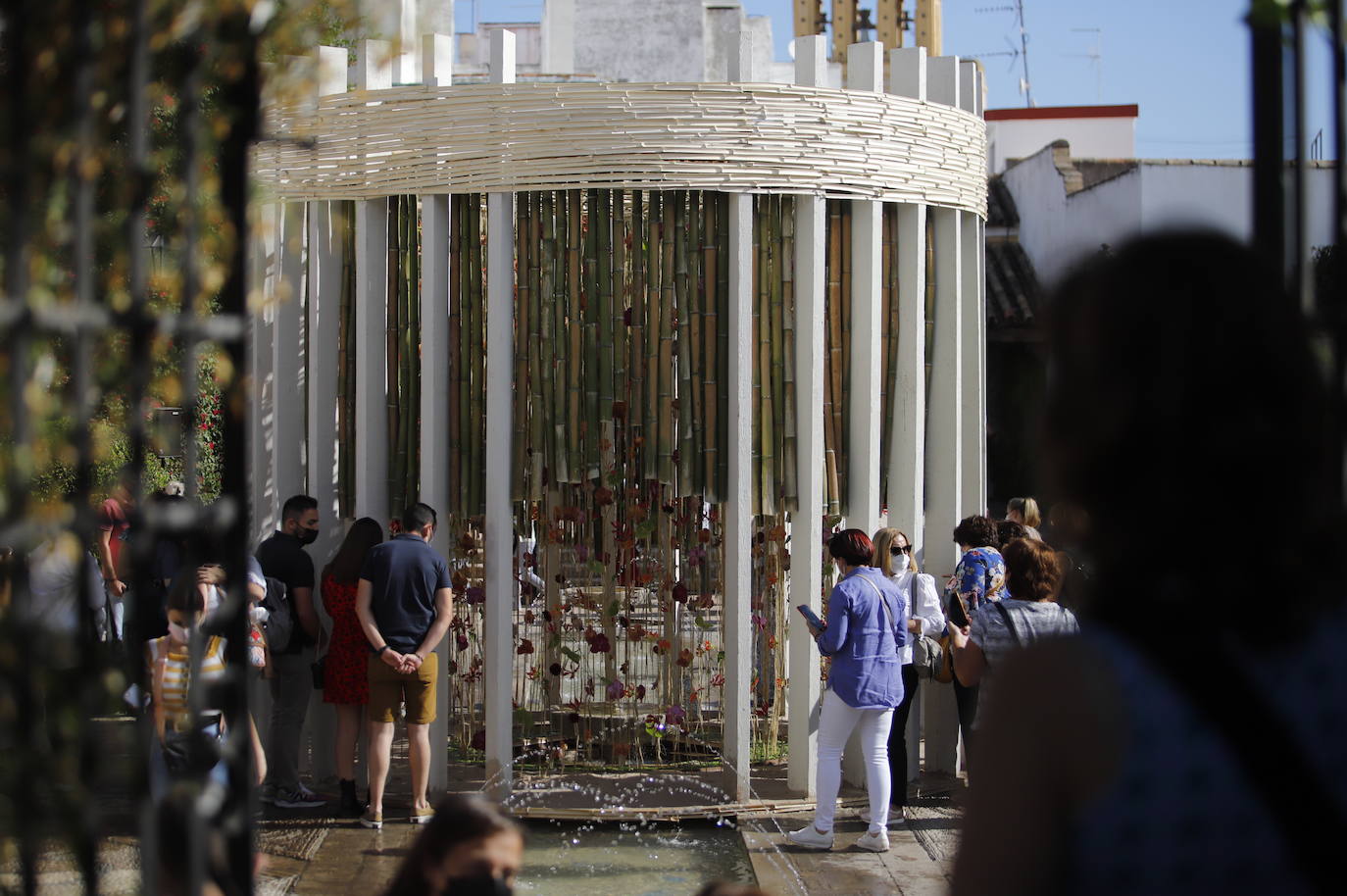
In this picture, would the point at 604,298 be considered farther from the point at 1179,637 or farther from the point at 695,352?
the point at 1179,637

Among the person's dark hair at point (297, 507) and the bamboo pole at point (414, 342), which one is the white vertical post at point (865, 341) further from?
the person's dark hair at point (297, 507)

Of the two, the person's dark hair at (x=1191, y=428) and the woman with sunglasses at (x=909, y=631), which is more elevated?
the person's dark hair at (x=1191, y=428)

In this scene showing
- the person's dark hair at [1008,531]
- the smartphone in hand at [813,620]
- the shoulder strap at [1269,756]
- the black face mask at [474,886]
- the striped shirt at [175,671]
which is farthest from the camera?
the person's dark hair at [1008,531]

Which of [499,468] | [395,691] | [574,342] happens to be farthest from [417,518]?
[574,342]

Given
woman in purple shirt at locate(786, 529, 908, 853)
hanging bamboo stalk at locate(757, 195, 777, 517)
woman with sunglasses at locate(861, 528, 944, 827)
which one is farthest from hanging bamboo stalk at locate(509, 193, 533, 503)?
woman with sunglasses at locate(861, 528, 944, 827)

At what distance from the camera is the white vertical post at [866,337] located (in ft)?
22.8

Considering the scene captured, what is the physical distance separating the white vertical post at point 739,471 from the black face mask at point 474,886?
11.2 ft

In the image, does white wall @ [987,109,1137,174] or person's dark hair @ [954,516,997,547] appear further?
white wall @ [987,109,1137,174]

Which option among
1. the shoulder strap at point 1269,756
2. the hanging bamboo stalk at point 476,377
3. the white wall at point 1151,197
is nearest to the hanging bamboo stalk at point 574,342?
the hanging bamboo stalk at point 476,377

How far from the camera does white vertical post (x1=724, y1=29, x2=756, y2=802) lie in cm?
661

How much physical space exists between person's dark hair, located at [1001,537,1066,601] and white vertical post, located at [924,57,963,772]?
1854 millimetres

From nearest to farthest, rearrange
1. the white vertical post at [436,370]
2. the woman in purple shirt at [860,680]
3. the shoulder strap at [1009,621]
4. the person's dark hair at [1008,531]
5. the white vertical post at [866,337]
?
the shoulder strap at [1009,621] < the woman in purple shirt at [860,680] < the white vertical post at [436,370] < the white vertical post at [866,337] < the person's dark hair at [1008,531]

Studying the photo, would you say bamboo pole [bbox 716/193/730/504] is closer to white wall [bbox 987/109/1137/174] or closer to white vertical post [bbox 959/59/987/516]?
white vertical post [bbox 959/59/987/516]

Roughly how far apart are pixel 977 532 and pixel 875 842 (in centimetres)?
154
